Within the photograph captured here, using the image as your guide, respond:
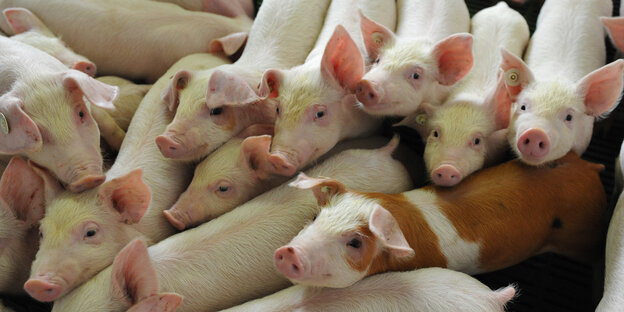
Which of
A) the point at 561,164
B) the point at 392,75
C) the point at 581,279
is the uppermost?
the point at 392,75

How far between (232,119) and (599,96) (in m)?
1.30

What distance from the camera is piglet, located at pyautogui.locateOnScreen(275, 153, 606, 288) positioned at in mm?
1388

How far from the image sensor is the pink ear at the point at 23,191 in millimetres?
1592

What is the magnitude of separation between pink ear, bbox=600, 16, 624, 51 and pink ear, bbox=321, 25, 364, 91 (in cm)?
104

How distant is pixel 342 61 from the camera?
1.80 metres

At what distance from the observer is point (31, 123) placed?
1.52m

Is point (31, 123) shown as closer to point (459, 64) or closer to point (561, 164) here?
point (459, 64)

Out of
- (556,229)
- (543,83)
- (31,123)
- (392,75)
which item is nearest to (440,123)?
(392,75)

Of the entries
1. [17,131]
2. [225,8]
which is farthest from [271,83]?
[225,8]

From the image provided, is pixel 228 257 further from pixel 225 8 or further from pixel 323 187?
pixel 225 8

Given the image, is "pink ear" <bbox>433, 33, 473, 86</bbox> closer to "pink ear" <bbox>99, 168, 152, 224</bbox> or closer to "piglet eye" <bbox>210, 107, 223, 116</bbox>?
"piglet eye" <bbox>210, 107, 223, 116</bbox>

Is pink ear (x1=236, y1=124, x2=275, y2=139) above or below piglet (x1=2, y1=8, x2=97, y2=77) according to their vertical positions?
below

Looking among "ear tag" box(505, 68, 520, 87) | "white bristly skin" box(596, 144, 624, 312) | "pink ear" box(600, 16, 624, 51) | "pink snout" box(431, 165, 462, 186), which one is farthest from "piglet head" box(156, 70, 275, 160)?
"pink ear" box(600, 16, 624, 51)

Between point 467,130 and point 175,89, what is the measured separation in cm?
108
